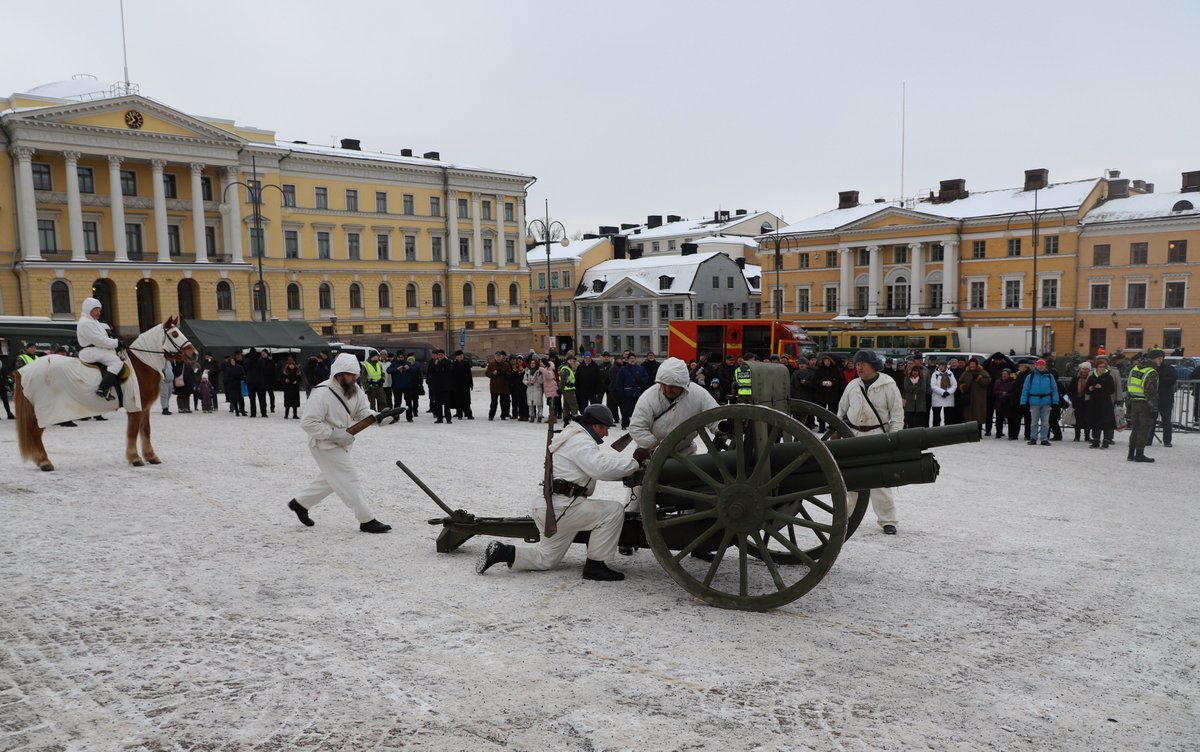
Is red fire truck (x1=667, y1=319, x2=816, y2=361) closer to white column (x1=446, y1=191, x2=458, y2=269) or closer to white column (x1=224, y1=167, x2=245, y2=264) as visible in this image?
white column (x1=446, y1=191, x2=458, y2=269)

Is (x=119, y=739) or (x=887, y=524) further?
(x=887, y=524)

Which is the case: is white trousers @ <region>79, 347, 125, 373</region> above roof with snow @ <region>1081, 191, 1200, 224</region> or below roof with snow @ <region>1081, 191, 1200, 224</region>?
below

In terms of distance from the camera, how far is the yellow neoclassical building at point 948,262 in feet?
175

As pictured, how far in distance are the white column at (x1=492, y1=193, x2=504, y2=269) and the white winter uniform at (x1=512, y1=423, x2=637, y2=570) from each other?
63004 mm

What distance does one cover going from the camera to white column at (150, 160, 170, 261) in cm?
5350

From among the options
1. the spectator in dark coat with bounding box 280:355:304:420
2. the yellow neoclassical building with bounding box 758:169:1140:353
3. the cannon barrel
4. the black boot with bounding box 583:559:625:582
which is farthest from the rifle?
the yellow neoclassical building with bounding box 758:169:1140:353

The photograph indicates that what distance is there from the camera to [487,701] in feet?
14.2

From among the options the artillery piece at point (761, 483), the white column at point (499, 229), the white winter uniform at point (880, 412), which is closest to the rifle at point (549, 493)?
the artillery piece at point (761, 483)

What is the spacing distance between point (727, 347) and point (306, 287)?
124 ft

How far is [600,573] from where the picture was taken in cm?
631

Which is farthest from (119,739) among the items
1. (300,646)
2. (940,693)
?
(940,693)

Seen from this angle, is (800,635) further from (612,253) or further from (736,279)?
(612,253)

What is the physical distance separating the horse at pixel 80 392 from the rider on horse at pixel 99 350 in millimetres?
117

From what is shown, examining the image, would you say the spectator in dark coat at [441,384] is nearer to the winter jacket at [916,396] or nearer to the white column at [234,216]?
the winter jacket at [916,396]
